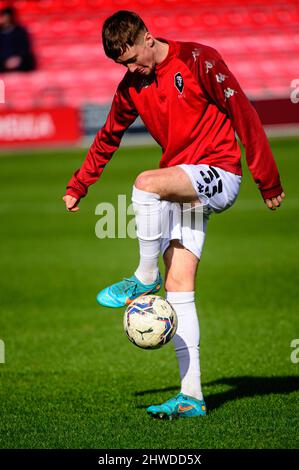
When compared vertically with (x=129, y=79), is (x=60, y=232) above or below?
below

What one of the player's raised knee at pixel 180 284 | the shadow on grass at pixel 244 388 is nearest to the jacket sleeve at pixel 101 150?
the player's raised knee at pixel 180 284

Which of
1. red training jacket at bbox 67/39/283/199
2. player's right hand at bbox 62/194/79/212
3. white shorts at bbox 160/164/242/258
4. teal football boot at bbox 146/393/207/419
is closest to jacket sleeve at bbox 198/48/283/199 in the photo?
red training jacket at bbox 67/39/283/199

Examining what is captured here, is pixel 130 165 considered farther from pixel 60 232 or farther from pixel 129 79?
pixel 129 79

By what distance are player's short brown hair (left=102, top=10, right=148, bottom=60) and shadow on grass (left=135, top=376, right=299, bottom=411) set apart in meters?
2.15

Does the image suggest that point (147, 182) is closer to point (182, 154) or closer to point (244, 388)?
point (182, 154)

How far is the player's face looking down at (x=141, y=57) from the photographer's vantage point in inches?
187

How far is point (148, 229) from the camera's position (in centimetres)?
488

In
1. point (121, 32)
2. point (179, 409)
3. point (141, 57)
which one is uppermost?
point (121, 32)

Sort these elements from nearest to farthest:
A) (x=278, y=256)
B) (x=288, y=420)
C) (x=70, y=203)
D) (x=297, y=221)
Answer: (x=288, y=420) → (x=70, y=203) → (x=278, y=256) → (x=297, y=221)

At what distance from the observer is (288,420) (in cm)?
483

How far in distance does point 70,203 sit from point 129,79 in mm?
844

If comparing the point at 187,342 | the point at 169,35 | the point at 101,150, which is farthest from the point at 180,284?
the point at 169,35

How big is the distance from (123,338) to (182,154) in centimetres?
332
